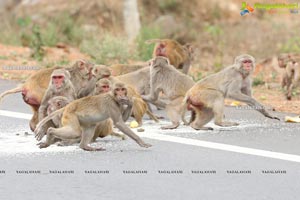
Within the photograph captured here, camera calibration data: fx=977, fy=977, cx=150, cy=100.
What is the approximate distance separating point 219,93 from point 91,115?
2341mm

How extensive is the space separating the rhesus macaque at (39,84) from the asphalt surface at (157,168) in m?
0.36

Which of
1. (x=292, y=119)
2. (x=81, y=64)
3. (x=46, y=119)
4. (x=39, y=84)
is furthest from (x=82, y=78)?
(x=292, y=119)

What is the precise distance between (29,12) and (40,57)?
12443mm

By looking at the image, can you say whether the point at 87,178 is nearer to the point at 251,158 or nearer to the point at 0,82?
the point at 251,158

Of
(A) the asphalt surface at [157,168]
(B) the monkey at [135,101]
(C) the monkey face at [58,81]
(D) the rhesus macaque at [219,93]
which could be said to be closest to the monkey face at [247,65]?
(D) the rhesus macaque at [219,93]

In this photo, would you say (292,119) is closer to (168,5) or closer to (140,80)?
(140,80)

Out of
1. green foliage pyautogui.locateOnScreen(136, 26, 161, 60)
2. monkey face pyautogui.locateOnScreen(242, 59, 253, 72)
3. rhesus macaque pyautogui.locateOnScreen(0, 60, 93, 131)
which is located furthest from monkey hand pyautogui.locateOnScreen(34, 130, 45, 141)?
green foliage pyautogui.locateOnScreen(136, 26, 161, 60)

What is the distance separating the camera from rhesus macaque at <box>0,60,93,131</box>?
12.6 m

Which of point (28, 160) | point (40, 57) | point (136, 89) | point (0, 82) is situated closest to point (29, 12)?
point (40, 57)

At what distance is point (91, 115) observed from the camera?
11.1 metres

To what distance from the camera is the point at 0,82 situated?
17219mm

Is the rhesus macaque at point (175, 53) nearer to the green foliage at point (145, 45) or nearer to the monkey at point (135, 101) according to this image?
the green foliage at point (145, 45)

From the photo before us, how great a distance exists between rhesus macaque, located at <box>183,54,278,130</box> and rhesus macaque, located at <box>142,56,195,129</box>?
492 millimetres

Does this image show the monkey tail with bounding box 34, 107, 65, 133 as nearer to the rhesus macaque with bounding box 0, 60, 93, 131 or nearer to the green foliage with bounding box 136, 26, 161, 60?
the rhesus macaque with bounding box 0, 60, 93, 131
